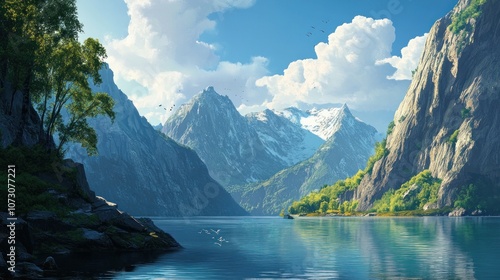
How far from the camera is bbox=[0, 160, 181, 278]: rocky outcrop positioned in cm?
5701

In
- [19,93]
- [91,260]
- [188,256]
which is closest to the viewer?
[91,260]

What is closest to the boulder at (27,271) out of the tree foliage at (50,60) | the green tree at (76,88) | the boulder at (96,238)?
the boulder at (96,238)

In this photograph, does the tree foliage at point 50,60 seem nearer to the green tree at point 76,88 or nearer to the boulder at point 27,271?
the green tree at point 76,88

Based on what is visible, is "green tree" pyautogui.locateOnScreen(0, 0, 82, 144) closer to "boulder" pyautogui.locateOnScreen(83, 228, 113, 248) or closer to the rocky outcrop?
the rocky outcrop

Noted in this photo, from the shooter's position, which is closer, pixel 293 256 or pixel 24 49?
pixel 293 256

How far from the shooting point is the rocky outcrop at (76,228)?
5701 centimetres

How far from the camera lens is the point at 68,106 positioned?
84875 millimetres

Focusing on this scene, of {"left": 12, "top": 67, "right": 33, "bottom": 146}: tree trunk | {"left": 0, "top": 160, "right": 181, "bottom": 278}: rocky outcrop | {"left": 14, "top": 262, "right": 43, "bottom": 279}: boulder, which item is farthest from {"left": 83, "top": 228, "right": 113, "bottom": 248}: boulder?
{"left": 14, "top": 262, "right": 43, "bottom": 279}: boulder

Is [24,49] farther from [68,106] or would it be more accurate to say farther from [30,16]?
[68,106]

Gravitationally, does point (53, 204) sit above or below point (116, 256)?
above

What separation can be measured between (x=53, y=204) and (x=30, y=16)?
27288 mm

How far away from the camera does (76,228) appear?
6341 cm

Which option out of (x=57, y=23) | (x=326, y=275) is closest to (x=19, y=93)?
(x=57, y=23)

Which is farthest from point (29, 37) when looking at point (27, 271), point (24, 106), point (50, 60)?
point (27, 271)
